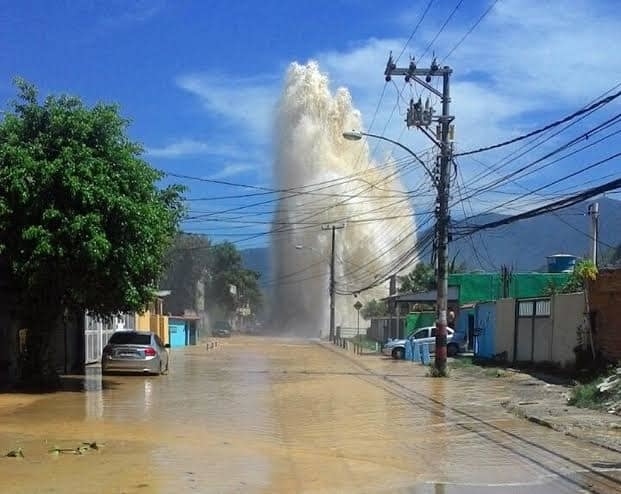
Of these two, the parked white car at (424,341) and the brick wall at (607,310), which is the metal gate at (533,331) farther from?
the parked white car at (424,341)

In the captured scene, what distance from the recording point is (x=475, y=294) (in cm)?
5466

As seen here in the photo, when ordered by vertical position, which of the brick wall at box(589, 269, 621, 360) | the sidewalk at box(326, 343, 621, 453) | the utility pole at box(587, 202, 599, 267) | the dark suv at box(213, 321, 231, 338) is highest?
the utility pole at box(587, 202, 599, 267)

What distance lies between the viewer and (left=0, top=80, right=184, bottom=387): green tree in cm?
1914

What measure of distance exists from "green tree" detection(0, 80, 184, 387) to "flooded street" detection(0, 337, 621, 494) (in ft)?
8.31

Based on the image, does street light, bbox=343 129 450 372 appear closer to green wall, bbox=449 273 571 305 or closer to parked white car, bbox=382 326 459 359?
parked white car, bbox=382 326 459 359

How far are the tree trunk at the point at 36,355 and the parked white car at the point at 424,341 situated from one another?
A: 2207 cm

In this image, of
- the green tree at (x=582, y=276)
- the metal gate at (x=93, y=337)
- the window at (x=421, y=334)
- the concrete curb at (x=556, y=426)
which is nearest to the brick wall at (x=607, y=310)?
the green tree at (x=582, y=276)

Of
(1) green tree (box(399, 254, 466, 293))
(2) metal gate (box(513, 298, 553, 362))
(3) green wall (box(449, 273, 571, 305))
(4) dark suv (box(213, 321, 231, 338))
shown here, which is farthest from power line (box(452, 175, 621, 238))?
(4) dark suv (box(213, 321, 231, 338))

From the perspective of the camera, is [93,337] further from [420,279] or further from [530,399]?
[420,279]

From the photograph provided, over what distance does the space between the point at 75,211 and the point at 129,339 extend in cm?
931

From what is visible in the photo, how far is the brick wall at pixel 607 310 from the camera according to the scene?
22.9 meters

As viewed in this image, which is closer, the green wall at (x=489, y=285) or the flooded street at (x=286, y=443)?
the flooded street at (x=286, y=443)

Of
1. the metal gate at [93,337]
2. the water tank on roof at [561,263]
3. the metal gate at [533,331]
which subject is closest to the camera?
the metal gate at [533,331]

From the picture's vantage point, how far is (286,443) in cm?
1333
